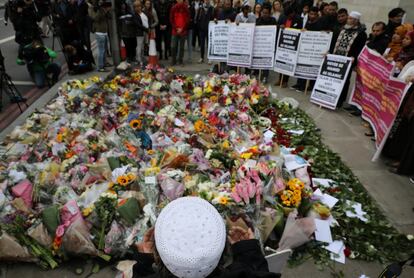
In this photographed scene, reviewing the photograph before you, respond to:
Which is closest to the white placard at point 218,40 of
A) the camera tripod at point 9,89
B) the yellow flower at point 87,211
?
the camera tripod at point 9,89

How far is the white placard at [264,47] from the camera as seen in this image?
7082 mm

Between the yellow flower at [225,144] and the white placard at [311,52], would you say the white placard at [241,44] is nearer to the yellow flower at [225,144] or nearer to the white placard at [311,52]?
the white placard at [311,52]

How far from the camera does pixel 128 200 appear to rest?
2.87m

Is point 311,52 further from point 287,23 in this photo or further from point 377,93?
point 377,93

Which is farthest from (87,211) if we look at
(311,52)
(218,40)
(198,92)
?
(218,40)

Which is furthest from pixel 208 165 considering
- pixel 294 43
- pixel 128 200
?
pixel 294 43

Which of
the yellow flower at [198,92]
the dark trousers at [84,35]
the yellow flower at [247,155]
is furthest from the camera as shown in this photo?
the dark trousers at [84,35]

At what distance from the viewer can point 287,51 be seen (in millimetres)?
6930

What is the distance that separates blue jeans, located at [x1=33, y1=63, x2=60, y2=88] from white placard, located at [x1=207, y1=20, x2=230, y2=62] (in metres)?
3.88

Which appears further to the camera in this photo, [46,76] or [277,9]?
[277,9]

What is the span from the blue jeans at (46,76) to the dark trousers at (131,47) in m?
1.85

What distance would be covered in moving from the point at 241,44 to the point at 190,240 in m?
6.70

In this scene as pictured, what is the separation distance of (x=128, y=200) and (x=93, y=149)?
1283 millimetres

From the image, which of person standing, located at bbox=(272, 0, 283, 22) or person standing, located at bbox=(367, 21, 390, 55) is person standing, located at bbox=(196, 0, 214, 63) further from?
person standing, located at bbox=(367, 21, 390, 55)
